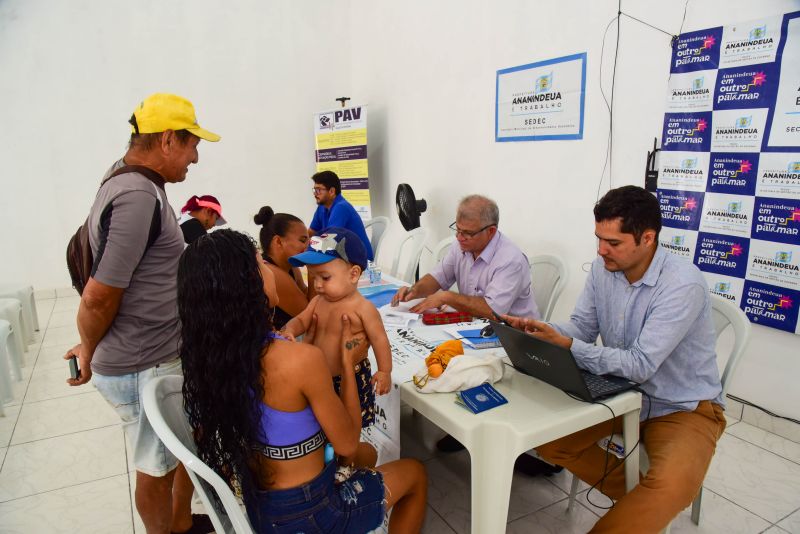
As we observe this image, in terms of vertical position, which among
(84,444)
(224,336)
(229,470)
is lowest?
(84,444)

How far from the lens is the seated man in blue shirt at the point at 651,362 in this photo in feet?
4.84

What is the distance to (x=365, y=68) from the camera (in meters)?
6.05

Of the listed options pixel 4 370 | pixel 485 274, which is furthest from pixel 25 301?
pixel 485 274

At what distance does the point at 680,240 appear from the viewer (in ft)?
9.16

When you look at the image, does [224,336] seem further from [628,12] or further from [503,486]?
[628,12]

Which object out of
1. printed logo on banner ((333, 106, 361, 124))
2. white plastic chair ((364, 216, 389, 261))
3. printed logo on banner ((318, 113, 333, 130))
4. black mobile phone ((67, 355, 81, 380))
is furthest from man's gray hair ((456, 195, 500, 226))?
printed logo on banner ((318, 113, 333, 130))

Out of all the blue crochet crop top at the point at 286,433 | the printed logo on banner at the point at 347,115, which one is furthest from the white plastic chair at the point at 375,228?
the blue crochet crop top at the point at 286,433

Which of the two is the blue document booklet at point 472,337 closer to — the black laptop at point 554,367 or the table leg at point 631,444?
the black laptop at point 554,367

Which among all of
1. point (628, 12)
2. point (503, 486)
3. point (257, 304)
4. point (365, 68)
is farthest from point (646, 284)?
point (365, 68)

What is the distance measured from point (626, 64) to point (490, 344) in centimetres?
216

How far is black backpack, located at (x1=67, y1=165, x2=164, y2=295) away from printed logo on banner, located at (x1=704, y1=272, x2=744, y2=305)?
2639mm

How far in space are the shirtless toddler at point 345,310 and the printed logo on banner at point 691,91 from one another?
2.14m

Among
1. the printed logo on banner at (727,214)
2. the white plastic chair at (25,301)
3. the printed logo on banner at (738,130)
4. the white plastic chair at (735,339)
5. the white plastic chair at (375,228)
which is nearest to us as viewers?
the white plastic chair at (735,339)

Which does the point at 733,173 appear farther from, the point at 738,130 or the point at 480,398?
the point at 480,398
